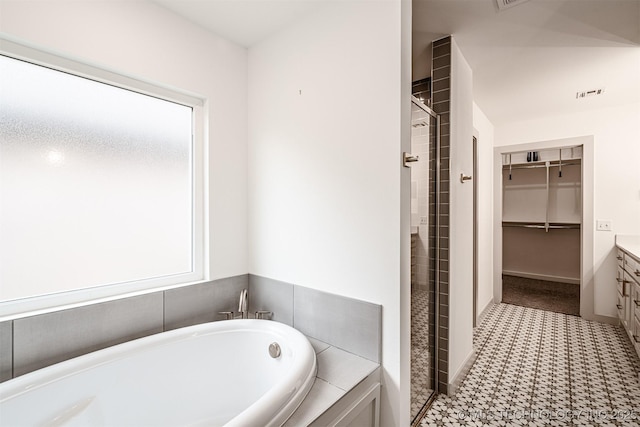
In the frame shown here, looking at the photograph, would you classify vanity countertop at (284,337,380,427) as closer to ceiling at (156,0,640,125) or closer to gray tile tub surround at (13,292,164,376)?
gray tile tub surround at (13,292,164,376)

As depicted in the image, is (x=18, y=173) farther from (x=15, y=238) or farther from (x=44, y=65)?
(x=44, y=65)

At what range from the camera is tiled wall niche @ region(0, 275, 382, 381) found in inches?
49.4

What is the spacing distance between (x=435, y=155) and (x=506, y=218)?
4255 millimetres

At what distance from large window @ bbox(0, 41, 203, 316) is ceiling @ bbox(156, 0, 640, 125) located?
60cm

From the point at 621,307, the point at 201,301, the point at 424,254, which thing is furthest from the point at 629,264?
the point at 201,301

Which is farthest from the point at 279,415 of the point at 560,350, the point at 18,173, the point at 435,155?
the point at 560,350

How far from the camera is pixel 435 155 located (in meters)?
2.02

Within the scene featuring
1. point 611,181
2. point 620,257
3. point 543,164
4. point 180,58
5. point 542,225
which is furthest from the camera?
point 542,225

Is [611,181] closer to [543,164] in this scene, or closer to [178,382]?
[543,164]

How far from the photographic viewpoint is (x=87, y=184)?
1513 millimetres

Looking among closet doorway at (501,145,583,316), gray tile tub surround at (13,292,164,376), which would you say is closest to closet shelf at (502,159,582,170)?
closet doorway at (501,145,583,316)

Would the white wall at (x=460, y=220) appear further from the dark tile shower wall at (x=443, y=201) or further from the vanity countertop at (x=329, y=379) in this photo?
the vanity countertop at (x=329, y=379)

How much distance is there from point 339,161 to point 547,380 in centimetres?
228

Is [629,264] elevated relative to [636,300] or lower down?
elevated
